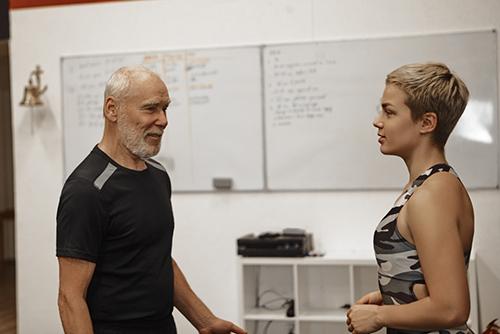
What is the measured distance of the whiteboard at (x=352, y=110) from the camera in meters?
3.78

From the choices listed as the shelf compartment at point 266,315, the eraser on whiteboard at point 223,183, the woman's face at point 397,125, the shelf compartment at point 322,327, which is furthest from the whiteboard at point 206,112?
the woman's face at point 397,125

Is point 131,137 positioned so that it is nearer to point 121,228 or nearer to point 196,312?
point 121,228

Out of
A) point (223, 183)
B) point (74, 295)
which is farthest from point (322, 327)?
point (74, 295)

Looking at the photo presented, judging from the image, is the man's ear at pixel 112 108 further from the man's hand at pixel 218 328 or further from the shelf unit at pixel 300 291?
the shelf unit at pixel 300 291

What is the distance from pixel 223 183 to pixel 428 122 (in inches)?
102

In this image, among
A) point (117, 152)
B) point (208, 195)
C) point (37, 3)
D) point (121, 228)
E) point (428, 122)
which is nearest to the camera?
point (428, 122)

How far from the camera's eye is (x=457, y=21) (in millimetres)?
3834

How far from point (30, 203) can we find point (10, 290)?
9.20 feet

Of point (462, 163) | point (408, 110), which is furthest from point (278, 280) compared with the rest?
point (408, 110)

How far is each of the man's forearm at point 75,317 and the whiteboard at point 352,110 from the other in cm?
234

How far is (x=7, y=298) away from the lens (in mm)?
6430

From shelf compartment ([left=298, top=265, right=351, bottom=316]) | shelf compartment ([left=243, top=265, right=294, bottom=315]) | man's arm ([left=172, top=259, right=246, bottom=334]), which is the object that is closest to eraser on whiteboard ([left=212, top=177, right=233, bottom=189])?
shelf compartment ([left=243, top=265, right=294, bottom=315])

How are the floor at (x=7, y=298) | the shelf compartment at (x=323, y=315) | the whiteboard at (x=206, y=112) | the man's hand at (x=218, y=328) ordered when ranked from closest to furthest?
the man's hand at (x=218, y=328)
the shelf compartment at (x=323, y=315)
the whiteboard at (x=206, y=112)
the floor at (x=7, y=298)

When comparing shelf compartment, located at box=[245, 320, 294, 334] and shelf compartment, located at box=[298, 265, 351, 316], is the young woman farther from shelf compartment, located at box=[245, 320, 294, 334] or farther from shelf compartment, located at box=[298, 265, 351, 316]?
shelf compartment, located at box=[245, 320, 294, 334]
